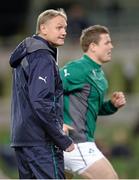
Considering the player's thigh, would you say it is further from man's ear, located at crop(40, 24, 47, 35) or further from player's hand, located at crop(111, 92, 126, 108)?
man's ear, located at crop(40, 24, 47, 35)

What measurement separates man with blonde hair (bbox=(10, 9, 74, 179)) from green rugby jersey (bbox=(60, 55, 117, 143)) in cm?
106

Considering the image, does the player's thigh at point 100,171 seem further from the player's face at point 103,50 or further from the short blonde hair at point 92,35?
the short blonde hair at point 92,35

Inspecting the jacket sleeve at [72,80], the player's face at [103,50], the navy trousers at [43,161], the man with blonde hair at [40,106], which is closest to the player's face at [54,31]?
the man with blonde hair at [40,106]

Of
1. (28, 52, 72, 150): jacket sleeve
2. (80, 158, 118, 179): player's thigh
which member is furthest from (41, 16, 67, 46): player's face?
(80, 158, 118, 179): player's thigh

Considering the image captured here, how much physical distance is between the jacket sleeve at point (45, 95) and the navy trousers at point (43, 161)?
11cm

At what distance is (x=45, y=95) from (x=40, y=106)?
101mm

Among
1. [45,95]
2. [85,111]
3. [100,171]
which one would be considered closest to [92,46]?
[85,111]

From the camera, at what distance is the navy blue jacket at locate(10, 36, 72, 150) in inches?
348

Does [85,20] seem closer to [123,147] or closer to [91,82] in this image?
[123,147]

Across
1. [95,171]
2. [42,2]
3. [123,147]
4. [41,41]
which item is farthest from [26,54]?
[42,2]

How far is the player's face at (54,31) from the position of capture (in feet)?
30.0

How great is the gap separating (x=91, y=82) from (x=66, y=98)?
0.28 m

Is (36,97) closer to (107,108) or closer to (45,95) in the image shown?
(45,95)

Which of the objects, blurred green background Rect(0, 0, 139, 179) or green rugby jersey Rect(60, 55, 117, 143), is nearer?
green rugby jersey Rect(60, 55, 117, 143)
